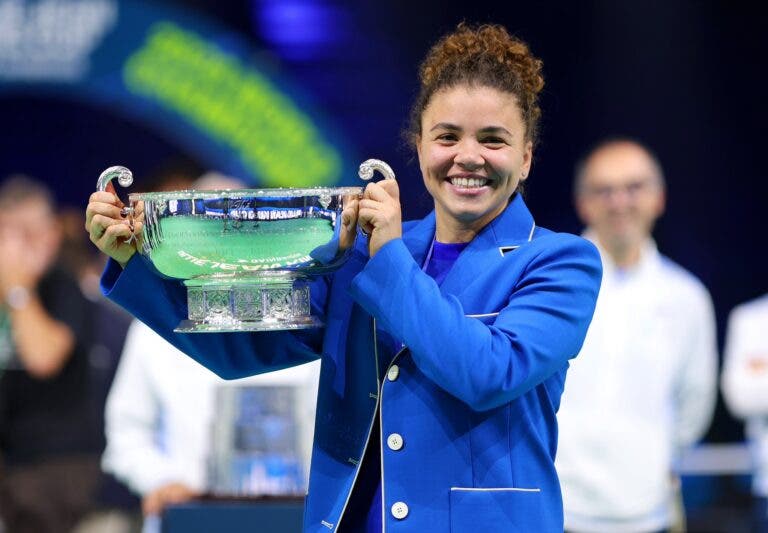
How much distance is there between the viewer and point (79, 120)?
14.0ft

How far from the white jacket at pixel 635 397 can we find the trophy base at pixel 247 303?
7.25 feet

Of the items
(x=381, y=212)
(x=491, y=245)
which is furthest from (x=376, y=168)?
(x=491, y=245)

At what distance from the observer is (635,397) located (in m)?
3.80

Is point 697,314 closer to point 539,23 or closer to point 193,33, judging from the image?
point 539,23

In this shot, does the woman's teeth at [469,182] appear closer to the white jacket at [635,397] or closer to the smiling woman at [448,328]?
the smiling woman at [448,328]

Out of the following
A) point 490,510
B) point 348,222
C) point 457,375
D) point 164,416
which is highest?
point 348,222

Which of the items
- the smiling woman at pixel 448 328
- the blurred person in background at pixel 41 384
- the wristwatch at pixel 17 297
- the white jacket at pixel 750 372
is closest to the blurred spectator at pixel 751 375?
the white jacket at pixel 750 372

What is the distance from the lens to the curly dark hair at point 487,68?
1618mm

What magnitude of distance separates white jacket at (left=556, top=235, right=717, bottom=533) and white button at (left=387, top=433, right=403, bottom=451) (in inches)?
86.3

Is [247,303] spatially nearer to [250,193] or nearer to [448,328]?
[250,193]

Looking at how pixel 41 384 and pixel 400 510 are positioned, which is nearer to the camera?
pixel 400 510

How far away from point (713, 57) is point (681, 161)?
376 millimetres

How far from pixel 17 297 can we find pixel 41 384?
0.32 m

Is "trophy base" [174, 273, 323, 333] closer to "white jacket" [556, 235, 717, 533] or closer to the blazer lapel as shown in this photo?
the blazer lapel
